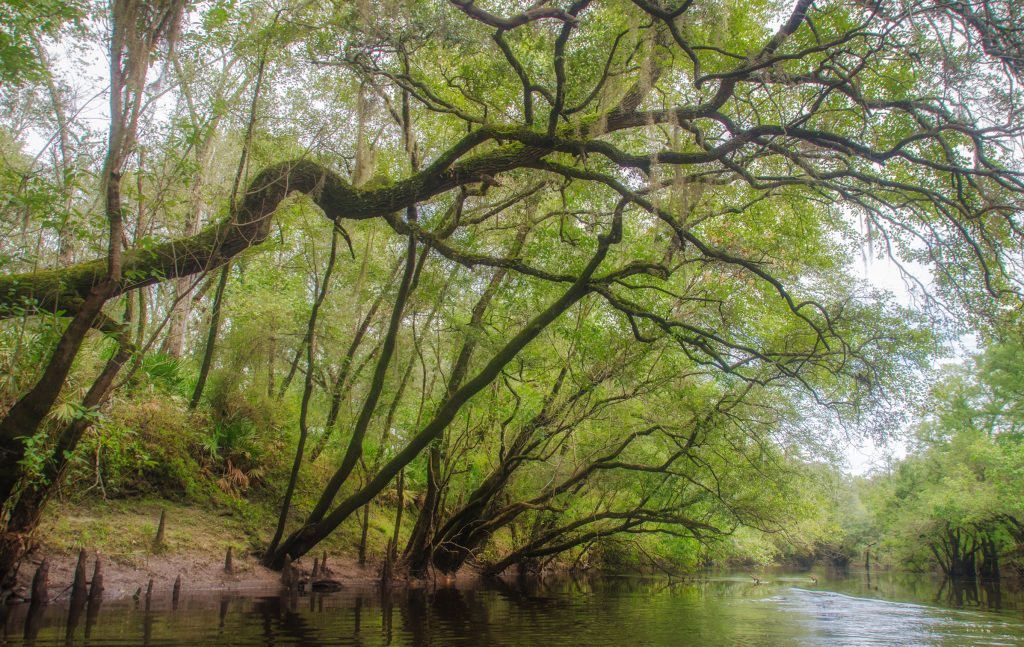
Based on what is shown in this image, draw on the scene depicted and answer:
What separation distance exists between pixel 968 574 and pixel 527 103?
37.2m

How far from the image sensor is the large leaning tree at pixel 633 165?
6832mm

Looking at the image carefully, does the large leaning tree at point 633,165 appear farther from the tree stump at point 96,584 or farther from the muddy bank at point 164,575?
the tree stump at point 96,584

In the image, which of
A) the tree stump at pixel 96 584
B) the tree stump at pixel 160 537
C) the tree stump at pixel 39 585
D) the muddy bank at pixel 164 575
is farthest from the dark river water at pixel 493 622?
the tree stump at pixel 160 537

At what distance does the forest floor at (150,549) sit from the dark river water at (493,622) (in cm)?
69

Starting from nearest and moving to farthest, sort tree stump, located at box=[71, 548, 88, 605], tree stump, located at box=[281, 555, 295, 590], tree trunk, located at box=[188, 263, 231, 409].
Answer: tree stump, located at box=[71, 548, 88, 605]
tree stump, located at box=[281, 555, 295, 590]
tree trunk, located at box=[188, 263, 231, 409]

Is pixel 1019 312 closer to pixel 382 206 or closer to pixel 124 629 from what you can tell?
pixel 382 206

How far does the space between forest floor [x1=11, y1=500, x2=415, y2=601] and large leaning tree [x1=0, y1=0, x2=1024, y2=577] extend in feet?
2.85

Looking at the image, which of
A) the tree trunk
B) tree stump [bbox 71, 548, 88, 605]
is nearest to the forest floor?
tree stump [bbox 71, 548, 88, 605]

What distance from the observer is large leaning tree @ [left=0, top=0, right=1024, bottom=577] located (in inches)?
269

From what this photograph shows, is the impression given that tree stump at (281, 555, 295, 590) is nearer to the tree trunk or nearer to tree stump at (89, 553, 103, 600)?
tree stump at (89, 553, 103, 600)

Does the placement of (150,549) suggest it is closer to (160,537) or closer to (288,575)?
(160,537)

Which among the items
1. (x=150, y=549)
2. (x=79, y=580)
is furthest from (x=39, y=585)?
(x=150, y=549)

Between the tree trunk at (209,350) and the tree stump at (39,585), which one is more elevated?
the tree trunk at (209,350)

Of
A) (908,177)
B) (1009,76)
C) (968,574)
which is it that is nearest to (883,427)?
(908,177)
